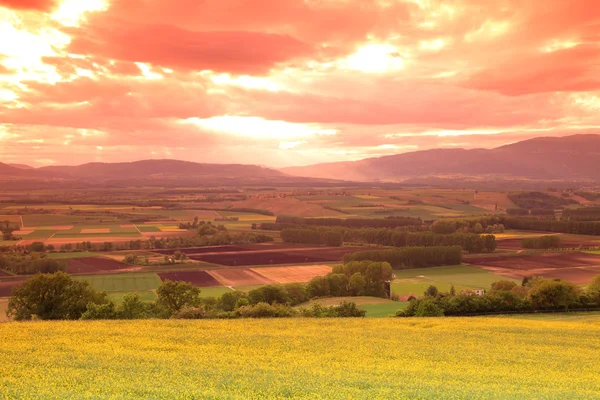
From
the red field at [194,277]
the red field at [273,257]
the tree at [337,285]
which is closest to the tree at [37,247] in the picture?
the red field at [273,257]

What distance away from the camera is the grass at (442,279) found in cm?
9706

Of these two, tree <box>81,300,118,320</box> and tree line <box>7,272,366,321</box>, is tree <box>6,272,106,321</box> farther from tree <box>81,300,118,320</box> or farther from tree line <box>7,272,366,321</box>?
tree <box>81,300,118,320</box>

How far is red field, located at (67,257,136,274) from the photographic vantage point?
109 m

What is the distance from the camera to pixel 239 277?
344ft

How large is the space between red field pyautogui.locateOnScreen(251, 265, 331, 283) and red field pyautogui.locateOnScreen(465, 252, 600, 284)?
39.4 m

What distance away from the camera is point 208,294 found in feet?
292

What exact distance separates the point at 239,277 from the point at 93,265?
3643cm

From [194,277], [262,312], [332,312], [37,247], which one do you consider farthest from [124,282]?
[332,312]

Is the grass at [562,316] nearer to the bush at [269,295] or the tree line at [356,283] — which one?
the tree line at [356,283]

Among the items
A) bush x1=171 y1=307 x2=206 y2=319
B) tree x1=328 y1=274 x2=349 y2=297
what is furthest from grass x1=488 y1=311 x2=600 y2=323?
bush x1=171 y1=307 x2=206 y2=319

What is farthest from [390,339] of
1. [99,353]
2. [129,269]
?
[129,269]

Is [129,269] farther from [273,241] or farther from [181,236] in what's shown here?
[273,241]

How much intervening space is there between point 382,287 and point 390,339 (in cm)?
5184

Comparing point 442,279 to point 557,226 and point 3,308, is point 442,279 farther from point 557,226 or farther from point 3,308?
point 557,226
